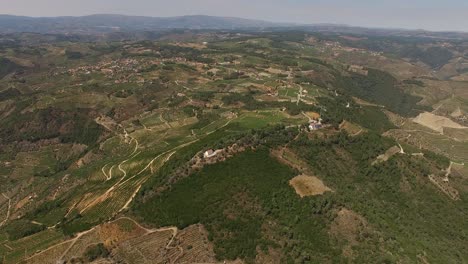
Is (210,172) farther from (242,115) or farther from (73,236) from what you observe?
(242,115)

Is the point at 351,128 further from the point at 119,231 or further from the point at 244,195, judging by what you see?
the point at 119,231

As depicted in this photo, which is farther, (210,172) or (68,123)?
(68,123)

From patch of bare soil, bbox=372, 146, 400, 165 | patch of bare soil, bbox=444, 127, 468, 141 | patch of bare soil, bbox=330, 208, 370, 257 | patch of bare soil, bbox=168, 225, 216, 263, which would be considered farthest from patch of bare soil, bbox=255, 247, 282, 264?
patch of bare soil, bbox=444, 127, 468, 141

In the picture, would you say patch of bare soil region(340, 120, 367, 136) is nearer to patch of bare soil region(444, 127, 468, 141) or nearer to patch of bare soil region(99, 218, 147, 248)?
patch of bare soil region(444, 127, 468, 141)

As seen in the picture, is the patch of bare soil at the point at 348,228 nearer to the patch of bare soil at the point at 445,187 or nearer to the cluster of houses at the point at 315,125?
the patch of bare soil at the point at 445,187

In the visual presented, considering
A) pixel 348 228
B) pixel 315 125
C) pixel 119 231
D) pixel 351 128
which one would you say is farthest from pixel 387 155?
pixel 119 231

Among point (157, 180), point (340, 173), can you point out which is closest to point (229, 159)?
point (157, 180)
